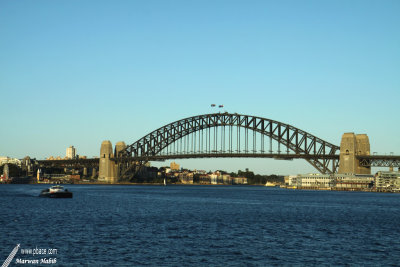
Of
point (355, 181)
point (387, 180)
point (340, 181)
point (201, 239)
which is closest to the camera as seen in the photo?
point (201, 239)

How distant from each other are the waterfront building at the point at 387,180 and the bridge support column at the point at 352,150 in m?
6.55

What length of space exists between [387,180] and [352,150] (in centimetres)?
1574

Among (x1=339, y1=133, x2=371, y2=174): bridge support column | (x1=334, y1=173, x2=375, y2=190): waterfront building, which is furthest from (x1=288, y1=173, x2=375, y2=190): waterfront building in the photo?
(x1=339, y1=133, x2=371, y2=174): bridge support column

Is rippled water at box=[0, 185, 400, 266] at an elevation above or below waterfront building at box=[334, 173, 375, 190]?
below

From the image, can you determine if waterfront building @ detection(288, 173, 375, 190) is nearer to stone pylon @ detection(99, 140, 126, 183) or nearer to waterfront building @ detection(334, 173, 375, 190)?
waterfront building @ detection(334, 173, 375, 190)

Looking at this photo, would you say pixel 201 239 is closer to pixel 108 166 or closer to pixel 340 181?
pixel 340 181

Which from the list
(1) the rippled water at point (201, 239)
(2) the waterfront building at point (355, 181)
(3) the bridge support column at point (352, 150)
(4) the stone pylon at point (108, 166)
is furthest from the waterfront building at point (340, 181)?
(1) the rippled water at point (201, 239)

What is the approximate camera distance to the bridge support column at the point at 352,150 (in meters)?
145

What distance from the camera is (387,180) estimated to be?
494ft

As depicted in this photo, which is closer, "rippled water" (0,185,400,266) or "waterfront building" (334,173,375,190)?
"rippled water" (0,185,400,266)

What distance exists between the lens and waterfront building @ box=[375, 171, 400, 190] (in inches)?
5871

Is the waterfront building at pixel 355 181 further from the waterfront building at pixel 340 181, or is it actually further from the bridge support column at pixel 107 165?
the bridge support column at pixel 107 165

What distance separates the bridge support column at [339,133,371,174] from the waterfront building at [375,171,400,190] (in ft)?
21.5

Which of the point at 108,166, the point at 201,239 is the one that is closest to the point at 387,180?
the point at 108,166
